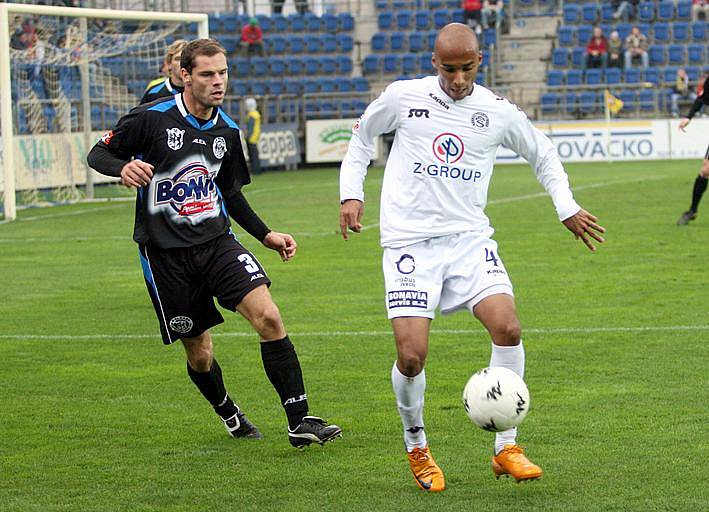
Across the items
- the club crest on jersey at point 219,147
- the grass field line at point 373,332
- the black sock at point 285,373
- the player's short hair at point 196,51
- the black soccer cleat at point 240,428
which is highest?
the player's short hair at point 196,51

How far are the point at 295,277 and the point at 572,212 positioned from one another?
775 cm

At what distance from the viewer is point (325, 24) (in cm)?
3844

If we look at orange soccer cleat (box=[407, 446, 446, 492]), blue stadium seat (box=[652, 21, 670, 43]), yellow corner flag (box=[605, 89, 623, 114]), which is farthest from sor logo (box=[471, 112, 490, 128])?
blue stadium seat (box=[652, 21, 670, 43])

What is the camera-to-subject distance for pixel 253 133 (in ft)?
103

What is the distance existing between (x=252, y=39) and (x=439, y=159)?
31.6 meters

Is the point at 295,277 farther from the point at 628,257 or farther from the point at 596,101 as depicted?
the point at 596,101

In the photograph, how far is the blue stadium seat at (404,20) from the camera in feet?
126

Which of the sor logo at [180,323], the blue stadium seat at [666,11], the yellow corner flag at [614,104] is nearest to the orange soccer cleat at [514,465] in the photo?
the sor logo at [180,323]

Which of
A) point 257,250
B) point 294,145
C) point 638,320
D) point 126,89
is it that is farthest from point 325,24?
point 638,320

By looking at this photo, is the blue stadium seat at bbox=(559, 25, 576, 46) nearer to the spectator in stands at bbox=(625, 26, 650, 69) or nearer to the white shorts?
the spectator in stands at bbox=(625, 26, 650, 69)

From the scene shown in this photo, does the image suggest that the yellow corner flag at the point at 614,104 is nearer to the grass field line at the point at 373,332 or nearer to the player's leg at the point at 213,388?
the grass field line at the point at 373,332

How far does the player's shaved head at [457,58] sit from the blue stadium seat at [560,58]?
31.7 meters

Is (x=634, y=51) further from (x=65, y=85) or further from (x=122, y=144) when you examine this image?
(x=122, y=144)

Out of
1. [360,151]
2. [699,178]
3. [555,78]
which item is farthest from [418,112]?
[555,78]
